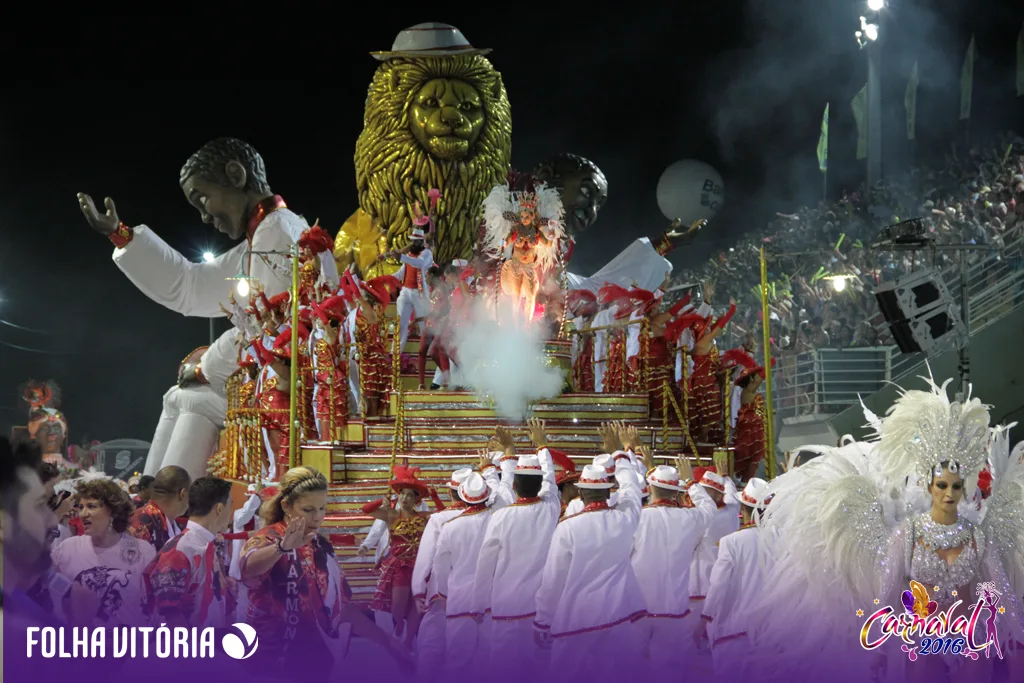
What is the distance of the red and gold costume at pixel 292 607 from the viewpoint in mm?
4652

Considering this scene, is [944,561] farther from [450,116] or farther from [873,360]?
[873,360]

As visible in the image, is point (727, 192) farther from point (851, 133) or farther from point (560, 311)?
point (560, 311)

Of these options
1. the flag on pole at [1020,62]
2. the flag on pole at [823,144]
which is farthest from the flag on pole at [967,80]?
the flag on pole at [823,144]

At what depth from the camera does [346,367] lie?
37.5ft

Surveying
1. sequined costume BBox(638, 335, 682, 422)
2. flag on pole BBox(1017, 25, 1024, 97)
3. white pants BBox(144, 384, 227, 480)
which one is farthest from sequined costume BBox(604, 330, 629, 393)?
flag on pole BBox(1017, 25, 1024, 97)

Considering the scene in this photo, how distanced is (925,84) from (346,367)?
16.8 m

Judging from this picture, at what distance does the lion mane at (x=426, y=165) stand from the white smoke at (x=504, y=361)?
188cm

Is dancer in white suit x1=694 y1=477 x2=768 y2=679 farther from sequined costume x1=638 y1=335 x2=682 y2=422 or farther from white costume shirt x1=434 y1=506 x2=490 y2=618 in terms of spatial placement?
sequined costume x1=638 y1=335 x2=682 y2=422

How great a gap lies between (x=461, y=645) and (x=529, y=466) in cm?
113

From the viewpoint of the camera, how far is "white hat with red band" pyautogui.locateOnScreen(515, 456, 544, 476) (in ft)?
23.4

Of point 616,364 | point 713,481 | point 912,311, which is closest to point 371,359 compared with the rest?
point 616,364

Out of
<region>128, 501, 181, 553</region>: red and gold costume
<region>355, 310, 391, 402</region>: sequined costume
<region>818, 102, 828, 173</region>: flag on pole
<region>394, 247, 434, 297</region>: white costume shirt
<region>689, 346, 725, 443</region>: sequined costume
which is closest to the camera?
<region>128, 501, 181, 553</region>: red and gold costume

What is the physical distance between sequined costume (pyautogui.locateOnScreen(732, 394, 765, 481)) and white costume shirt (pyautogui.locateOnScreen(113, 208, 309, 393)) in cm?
501

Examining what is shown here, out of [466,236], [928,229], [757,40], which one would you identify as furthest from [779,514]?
[757,40]
